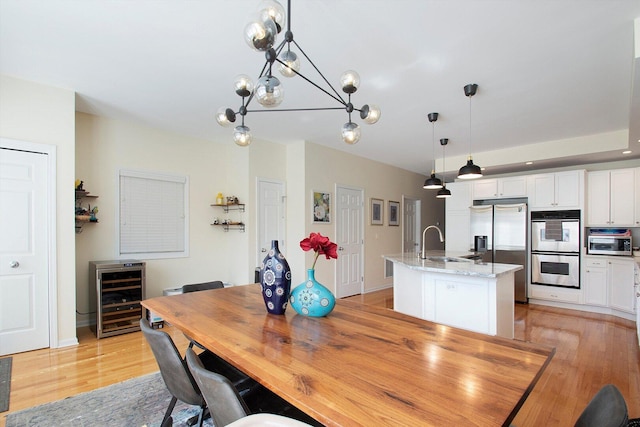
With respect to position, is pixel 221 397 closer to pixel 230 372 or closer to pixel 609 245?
pixel 230 372

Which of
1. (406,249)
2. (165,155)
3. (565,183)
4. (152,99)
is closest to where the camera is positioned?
(152,99)

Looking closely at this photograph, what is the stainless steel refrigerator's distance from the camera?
505 cm

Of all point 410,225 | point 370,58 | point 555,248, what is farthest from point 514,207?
point 370,58

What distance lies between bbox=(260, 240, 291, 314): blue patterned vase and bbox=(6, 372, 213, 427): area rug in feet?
3.45

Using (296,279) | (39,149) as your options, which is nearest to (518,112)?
(296,279)

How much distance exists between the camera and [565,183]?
4.80 meters

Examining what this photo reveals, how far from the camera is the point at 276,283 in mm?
1632

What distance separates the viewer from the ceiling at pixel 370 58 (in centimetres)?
198

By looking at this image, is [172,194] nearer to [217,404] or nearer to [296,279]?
[296,279]

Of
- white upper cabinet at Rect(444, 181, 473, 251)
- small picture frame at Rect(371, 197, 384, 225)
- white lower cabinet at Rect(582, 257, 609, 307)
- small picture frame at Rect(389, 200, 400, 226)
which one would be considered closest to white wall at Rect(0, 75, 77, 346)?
small picture frame at Rect(371, 197, 384, 225)

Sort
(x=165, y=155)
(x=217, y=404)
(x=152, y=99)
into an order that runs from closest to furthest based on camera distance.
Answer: (x=217, y=404)
(x=152, y=99)
(x=165, y=155)

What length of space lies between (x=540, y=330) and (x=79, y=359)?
499 centimetres

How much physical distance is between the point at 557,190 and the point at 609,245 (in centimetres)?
103

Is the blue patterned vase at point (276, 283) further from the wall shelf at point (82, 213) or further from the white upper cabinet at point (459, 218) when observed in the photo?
the white upper cabinet at point (459, 218)
